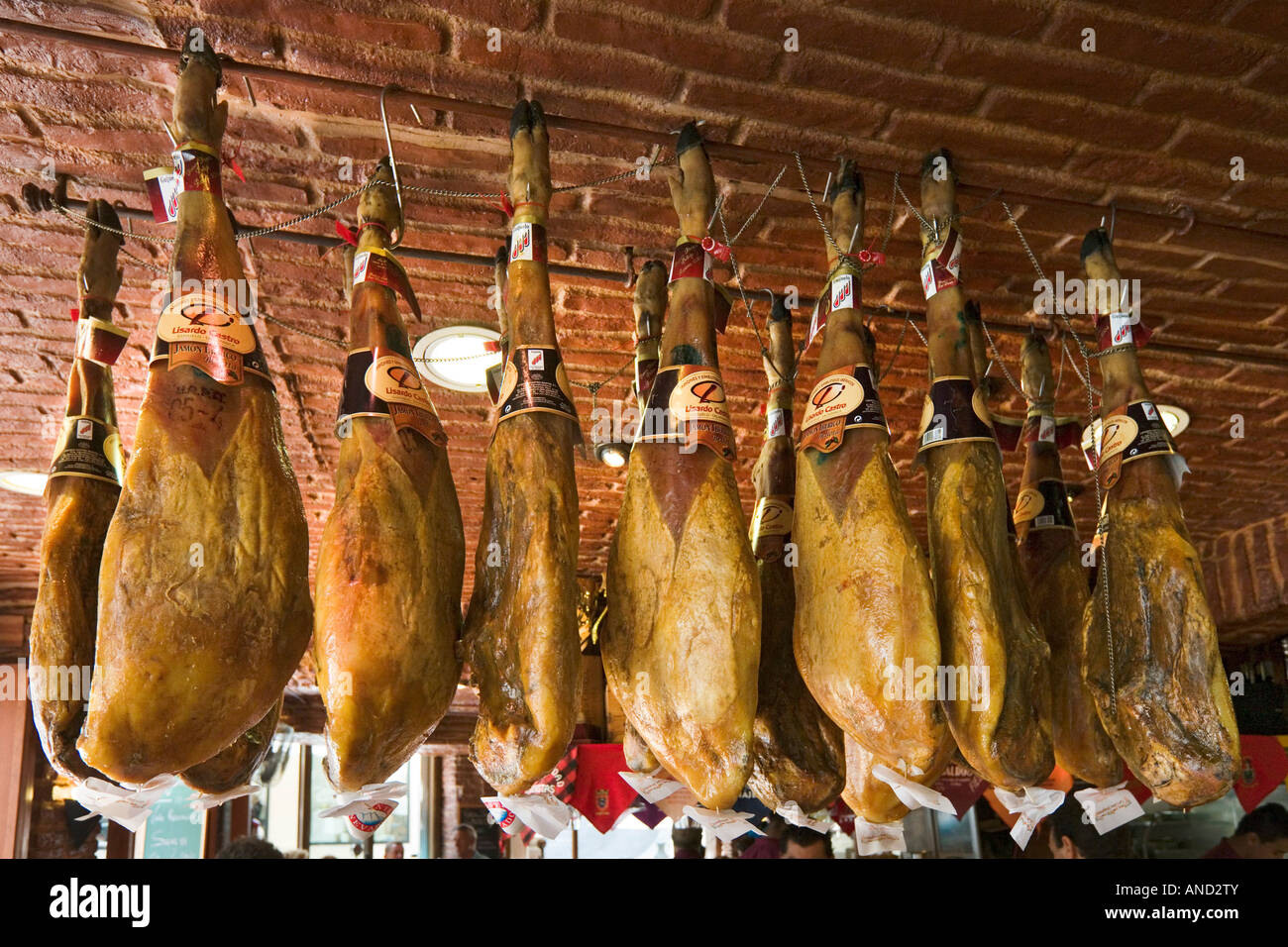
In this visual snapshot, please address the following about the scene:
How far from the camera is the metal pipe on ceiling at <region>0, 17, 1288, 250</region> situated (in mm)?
2135

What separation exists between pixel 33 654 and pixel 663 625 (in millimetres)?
1176

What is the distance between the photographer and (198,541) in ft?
4.97

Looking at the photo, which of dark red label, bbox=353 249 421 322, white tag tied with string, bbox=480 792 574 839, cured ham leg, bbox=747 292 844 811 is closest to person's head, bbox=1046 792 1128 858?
cured ham leg, bbox=747 292 844 811

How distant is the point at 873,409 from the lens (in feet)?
6.24

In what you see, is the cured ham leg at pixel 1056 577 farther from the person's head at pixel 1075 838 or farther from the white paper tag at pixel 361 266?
the person's head at pixel 1075 838

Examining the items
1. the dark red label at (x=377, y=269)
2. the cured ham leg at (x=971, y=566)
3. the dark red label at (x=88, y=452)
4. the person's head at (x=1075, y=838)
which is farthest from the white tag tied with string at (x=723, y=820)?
the person's head at (x=1075, y=838)

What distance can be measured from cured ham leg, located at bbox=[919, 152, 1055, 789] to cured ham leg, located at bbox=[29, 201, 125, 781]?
1.64m

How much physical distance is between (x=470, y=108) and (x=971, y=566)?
5.35 feet

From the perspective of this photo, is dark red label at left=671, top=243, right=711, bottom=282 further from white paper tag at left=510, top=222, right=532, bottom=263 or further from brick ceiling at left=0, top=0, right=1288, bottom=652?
brick ceiling at left=0, top=0, right=1288, bottom=652

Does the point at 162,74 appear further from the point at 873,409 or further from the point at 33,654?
the point at 873,409

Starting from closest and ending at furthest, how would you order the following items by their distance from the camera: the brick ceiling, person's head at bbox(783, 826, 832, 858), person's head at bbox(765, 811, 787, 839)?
the brick ceiling < person's head at bbox(783, 826, 832, 858) < person's head at bbox(765, 811, 787, 839)

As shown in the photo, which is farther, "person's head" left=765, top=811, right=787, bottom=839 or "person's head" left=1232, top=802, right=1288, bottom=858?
"person's head" left=765, top=811, right=787, bottom=839

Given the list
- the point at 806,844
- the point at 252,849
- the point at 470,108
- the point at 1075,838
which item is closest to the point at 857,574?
the point at 470,108
